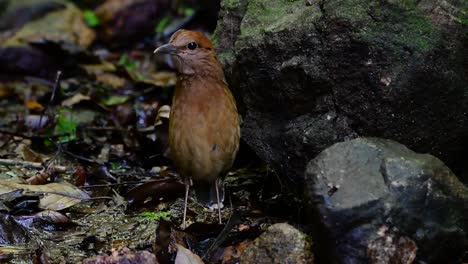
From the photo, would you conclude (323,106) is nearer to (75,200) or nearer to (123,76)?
(75,200)

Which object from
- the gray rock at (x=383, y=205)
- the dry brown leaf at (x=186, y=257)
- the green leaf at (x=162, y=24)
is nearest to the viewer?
the gray rock at (x=383, y=205)

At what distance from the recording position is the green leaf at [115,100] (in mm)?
7203

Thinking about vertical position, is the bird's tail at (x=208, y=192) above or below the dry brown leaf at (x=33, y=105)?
above

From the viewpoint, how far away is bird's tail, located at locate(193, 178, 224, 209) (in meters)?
4.98

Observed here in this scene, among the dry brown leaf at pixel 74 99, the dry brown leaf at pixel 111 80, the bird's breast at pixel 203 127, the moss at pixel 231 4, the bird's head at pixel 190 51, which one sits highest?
the moss at pixel 231 4

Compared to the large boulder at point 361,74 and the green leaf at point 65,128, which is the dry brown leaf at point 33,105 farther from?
the large boulder at point 361,74

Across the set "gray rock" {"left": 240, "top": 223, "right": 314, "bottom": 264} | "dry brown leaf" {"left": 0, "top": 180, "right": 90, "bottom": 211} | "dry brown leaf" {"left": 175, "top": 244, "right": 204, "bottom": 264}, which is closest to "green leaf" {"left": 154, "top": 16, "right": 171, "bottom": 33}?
"dry brown leaf" {"left": 0, "top": 180, "right": 90, "bottom": 211}

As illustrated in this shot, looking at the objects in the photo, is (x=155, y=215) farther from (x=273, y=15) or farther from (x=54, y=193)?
(x=273, y=15)

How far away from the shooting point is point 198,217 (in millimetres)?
4887

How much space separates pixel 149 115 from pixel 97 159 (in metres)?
0.76

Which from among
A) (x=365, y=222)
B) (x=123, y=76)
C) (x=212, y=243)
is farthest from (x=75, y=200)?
(x=123, y=76)

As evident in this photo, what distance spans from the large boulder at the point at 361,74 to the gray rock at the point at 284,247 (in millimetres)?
751

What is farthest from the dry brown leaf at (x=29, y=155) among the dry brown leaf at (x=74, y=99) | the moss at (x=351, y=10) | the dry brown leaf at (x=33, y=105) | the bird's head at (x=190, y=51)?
the moss at (x=351, y=10)

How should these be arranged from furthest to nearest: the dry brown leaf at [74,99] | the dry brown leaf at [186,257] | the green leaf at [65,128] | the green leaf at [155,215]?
the dry brown leaf at [74,99] < the green leaf at [65,128] < the green leaf at [155,215] < the dry brown leaf at [186,257]
